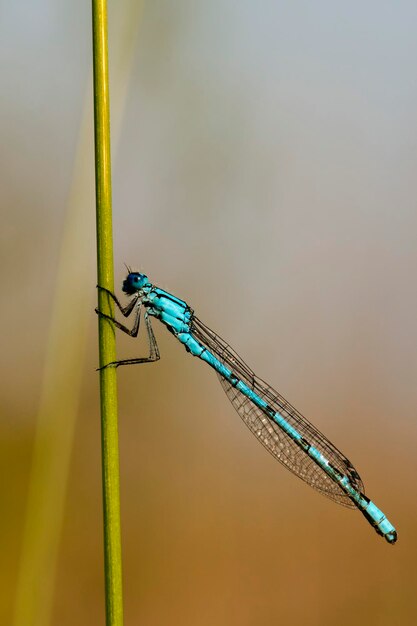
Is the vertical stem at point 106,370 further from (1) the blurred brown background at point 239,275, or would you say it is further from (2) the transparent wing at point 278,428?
(2) the transparent wing at point 278,428

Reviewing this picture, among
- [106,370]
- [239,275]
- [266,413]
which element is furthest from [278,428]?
[106,370]

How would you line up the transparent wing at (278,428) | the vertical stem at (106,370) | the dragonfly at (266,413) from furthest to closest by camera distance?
the transparent wing at (278,428) < the dragonfly at (266,413) < the vertical stem at (106,370)

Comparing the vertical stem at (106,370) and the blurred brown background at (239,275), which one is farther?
the blurred brown background at (239,275)

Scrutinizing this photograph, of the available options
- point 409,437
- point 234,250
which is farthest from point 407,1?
point 409,437

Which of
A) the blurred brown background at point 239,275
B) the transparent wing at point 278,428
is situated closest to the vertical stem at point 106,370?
the blurred brown background at point 239,275

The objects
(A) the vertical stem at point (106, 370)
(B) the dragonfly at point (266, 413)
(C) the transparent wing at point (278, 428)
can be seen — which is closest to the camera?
(A) the vertical stem at point (106, 370)

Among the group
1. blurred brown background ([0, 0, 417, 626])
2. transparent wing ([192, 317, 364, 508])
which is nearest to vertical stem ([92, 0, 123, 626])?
blurred brown background ([0, 0, 417, 626])
